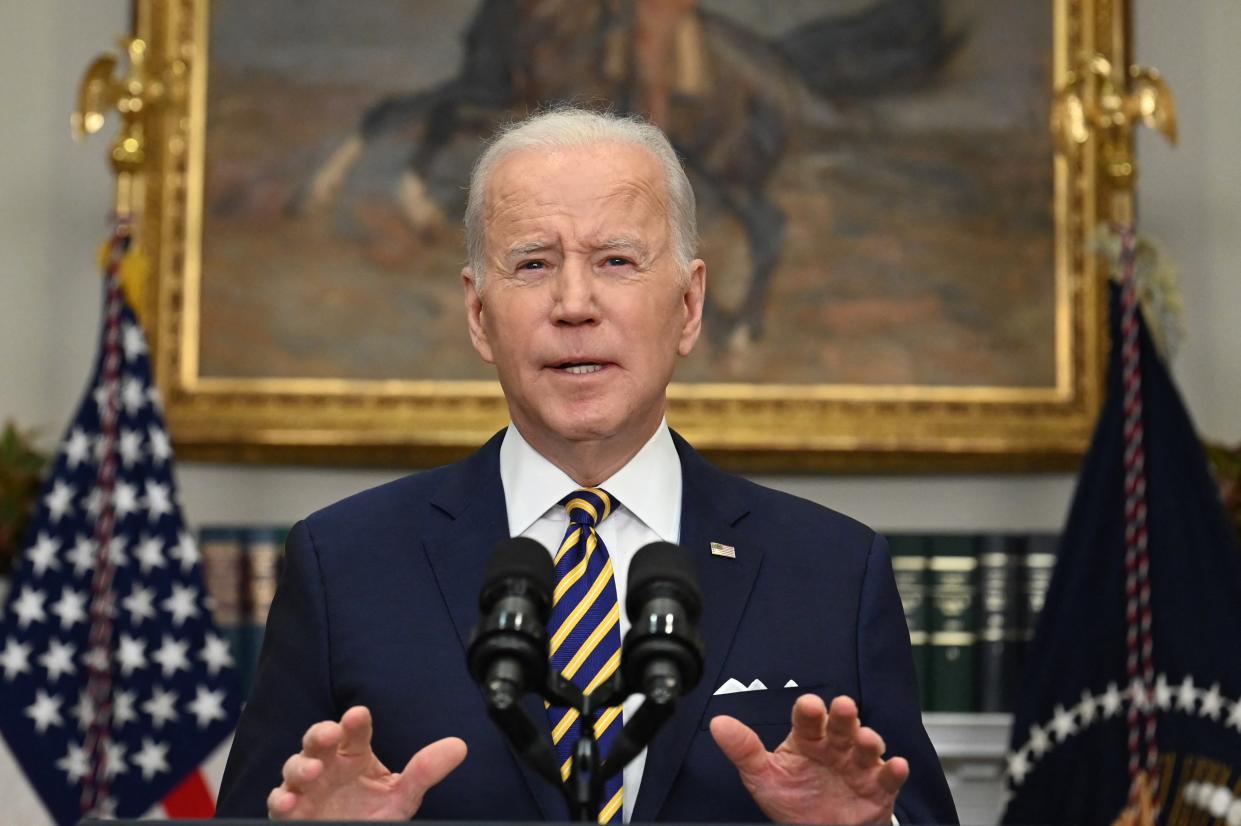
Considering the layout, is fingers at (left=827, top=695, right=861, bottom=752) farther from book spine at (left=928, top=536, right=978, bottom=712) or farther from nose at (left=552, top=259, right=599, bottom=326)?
book spine at (left=928, top=536, right=978, bottom=712)

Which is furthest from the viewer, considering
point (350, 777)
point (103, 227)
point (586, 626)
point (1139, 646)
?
Answer: point (103, 227)

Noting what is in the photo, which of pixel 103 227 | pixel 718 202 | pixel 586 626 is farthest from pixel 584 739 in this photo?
pixel 103 227

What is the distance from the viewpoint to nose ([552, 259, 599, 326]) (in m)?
2.37

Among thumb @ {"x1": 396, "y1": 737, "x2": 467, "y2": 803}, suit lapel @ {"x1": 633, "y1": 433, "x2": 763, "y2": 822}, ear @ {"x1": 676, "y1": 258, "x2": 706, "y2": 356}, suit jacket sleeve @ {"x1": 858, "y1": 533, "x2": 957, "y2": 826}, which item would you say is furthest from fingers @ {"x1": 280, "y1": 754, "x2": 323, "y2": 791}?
ear @ {"x1": 676, "y1": 258, "x2": 706, "y2": 356}

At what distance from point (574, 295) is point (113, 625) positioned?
3031 mm

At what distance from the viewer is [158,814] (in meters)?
4.94

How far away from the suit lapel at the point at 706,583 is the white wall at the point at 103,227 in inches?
114

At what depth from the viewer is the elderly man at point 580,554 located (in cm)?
227

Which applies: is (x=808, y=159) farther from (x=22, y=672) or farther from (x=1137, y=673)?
(x=22, y=672)

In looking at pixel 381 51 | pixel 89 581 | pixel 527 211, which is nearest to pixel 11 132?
pixel 381 51

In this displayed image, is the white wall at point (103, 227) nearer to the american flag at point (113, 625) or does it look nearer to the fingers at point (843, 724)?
the american flag at point (113, 625)

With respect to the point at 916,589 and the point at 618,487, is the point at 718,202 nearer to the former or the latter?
the point at 916,589

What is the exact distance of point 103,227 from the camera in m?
5.49

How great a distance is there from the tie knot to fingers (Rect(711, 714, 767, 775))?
53 cm
